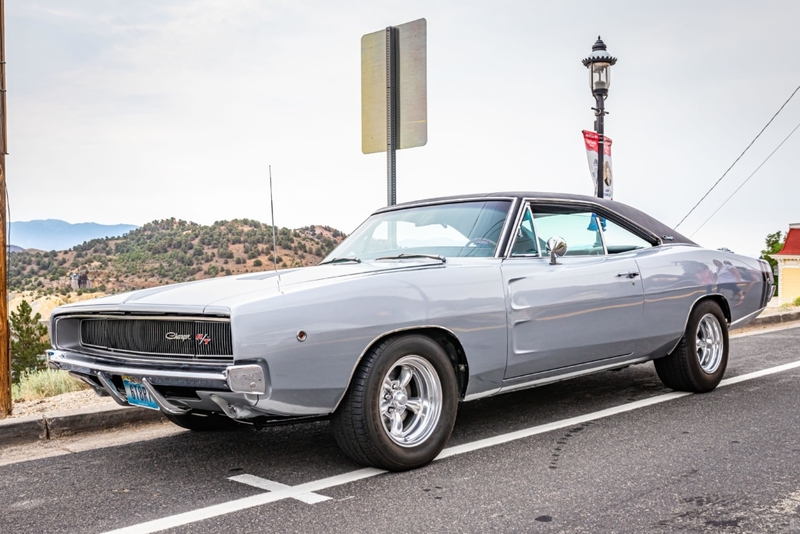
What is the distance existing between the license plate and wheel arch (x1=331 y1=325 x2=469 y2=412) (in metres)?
1.08

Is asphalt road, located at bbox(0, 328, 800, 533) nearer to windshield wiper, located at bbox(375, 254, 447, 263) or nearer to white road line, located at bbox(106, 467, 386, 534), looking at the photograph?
white road line, located at bbox(106, 467, 386, 534)

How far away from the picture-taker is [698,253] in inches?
252

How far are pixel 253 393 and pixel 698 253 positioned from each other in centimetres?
410

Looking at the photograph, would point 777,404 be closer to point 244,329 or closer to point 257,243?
point 244,329

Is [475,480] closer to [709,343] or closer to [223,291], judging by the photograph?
[223,291]

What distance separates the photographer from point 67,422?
5.35m

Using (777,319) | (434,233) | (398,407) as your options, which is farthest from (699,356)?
(777,319)

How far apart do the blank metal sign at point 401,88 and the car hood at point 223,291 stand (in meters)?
3.23

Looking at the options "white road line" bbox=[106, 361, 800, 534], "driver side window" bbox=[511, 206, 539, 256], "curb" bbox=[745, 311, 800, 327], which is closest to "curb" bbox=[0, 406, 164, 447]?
"white road line" bbox=[106, 361, 800, 534]

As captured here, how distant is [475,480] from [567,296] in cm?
154

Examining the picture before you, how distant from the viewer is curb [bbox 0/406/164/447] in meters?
5.16

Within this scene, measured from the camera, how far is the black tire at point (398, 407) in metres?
4.05

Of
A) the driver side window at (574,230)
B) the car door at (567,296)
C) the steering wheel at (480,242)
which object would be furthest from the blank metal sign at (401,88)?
the steering wheel at (480,242)

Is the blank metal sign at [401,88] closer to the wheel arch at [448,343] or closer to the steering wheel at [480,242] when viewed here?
the steering wheel at [480,242]
